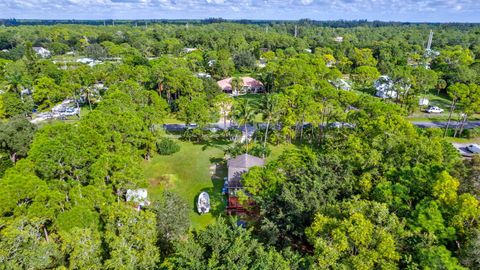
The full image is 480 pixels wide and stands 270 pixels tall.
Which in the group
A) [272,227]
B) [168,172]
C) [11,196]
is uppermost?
[11,196]

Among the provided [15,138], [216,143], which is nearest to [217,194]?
[216,143]

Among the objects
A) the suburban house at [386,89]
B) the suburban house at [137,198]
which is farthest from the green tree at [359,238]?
the suburban house at [386,89]

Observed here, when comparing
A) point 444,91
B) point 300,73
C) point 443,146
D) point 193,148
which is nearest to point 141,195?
point 193,148

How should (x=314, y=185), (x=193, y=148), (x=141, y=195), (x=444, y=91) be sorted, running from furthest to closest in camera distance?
(x=444, y=91) → (x=193, y=148) → (x=141, y=195) → (x=314, y=185)

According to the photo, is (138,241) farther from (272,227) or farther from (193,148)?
(193,148)

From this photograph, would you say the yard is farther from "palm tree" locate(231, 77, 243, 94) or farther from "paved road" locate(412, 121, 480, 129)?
"palm tree" locate(231, 77, 243, 94)

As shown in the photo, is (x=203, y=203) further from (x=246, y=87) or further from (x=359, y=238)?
(x=246, y=87)
